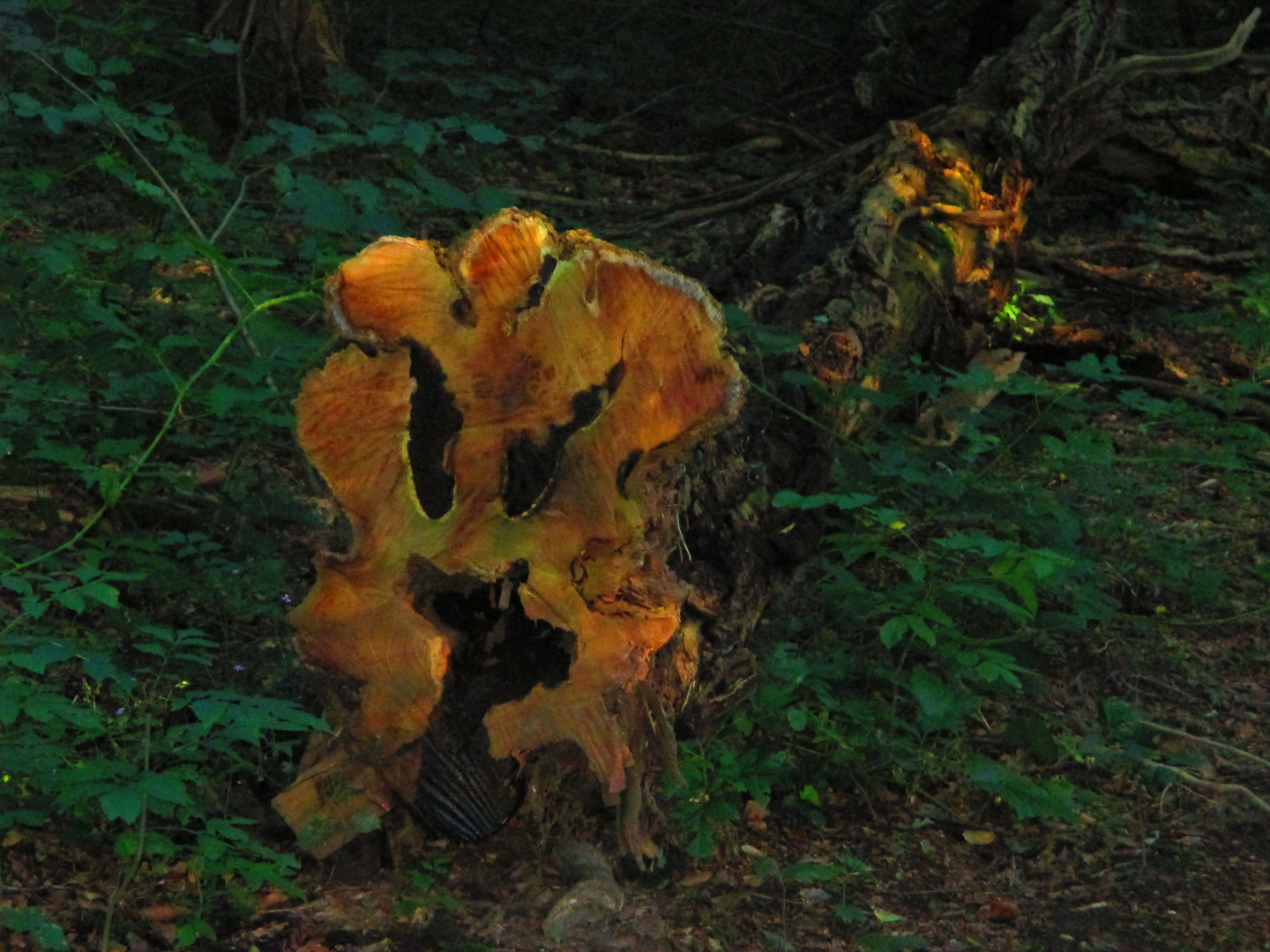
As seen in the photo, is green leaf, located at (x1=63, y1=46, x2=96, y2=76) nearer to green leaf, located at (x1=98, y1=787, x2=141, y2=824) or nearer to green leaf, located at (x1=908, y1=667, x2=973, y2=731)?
green leaf, located at (x1=98, y1=787, x2=141, y2=824)

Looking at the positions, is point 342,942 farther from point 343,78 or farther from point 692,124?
point 692,124

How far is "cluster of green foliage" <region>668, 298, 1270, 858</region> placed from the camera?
2.71 m

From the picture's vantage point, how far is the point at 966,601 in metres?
3.48

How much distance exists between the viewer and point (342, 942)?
2133 millimetres

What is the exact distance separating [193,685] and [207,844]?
2.42 ft

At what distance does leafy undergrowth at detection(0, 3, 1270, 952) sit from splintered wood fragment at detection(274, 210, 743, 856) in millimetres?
150

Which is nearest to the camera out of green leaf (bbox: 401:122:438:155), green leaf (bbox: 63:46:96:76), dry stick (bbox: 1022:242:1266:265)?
green leaf (bbox: 63:46:96:76)

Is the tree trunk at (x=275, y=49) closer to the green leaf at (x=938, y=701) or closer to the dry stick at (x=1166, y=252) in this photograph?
the dry stick at (x=1166, y=252)

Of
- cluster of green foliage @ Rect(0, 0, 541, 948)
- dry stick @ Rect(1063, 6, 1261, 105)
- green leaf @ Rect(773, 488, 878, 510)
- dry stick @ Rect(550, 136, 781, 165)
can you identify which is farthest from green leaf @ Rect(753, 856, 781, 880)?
dry stick @ Rect(550, 136, 781, 165)

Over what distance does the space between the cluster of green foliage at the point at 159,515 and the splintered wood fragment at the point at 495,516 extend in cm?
17

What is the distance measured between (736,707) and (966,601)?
0.92 meters

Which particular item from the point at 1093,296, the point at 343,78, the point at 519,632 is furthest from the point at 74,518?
the point at 1093,296

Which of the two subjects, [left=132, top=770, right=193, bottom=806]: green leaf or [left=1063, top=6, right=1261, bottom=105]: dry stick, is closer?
[left=132, top=770, right=193, bottom=806]: green leaf

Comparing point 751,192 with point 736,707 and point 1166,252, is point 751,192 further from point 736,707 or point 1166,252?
point 736,707
